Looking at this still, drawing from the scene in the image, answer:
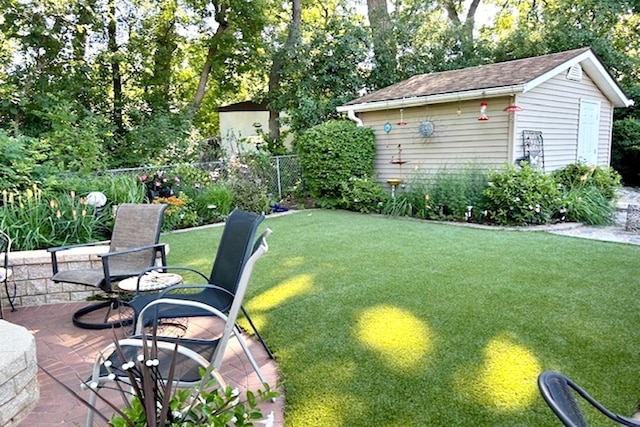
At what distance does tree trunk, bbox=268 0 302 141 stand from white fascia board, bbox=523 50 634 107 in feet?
24.7

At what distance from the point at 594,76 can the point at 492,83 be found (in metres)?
3.66

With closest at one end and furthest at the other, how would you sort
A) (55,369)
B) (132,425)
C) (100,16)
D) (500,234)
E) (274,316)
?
(132,425), (55,369), (274,316), (500,234), (100,16)

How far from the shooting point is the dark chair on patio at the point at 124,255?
12.4ft

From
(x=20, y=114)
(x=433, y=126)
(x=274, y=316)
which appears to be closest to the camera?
(x=274, y=316)

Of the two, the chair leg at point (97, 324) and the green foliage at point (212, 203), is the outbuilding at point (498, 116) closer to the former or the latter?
the green foliage at point (212, 203)

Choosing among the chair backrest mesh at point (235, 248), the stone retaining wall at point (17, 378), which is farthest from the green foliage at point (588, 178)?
the stone retaining wall at point (17, 378)

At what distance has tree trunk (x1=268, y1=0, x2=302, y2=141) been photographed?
1391 cm

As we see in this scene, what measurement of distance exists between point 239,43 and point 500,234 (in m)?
11.2

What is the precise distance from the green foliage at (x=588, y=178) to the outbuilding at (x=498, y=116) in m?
0.33

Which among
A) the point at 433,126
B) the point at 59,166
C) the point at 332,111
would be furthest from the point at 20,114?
the point at 433,126

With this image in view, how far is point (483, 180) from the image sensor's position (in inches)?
340

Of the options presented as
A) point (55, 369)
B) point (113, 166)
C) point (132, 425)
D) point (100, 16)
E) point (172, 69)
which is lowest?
point (55, 369)

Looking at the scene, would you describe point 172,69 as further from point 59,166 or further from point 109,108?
point 59,166

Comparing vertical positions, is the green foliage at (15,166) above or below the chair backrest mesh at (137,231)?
above
